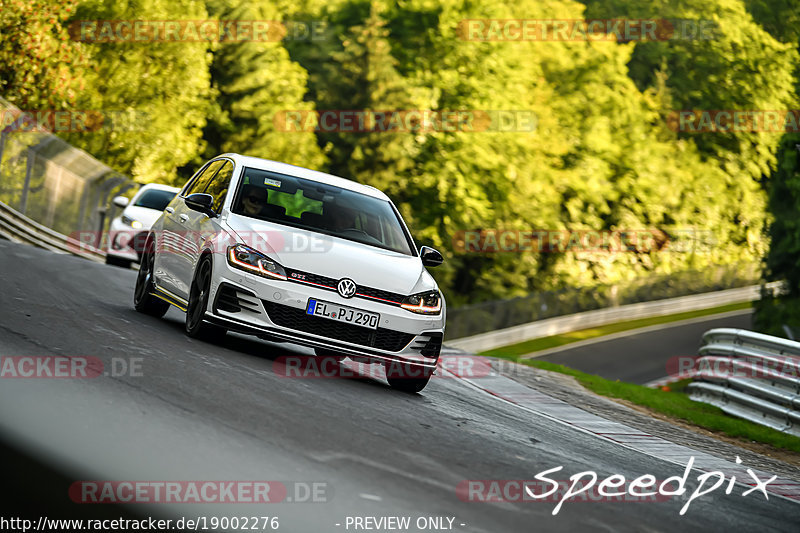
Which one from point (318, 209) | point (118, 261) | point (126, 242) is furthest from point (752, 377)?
point (118, 261)

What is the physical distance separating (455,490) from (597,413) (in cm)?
710

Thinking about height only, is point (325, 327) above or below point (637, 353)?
above

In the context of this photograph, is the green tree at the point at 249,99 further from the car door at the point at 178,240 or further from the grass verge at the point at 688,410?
the car door at the point at 178,240

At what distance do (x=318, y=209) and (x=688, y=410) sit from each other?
725cm

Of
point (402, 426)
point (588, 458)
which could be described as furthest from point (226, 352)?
point (588, 458)

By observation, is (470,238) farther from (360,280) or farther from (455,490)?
(455,490)

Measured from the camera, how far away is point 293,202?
1009 cm

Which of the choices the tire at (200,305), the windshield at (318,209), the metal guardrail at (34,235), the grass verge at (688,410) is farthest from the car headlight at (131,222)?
the tire at (200,305)

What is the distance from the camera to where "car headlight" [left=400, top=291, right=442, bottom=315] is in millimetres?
9367

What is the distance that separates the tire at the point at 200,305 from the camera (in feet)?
30.8

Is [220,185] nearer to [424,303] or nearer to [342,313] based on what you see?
[342,313]

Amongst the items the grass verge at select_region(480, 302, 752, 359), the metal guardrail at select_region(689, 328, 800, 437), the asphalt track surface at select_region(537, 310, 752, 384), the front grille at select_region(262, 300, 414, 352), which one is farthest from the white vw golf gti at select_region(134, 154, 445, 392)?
the asphalt track surface at select_region(537, 310, 752, 384)

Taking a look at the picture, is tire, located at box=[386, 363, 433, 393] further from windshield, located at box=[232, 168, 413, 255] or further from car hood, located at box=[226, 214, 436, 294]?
windshield, located at box=[232, 168, 413, 255]

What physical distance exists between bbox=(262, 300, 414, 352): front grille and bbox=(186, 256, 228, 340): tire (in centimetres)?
70
